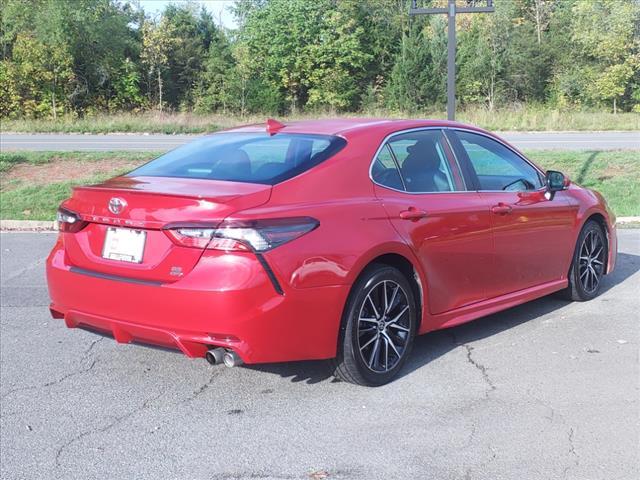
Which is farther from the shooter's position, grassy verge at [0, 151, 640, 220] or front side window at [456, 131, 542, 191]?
grassy verge at [0, 151, 640, 220]

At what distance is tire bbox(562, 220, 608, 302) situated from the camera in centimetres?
619

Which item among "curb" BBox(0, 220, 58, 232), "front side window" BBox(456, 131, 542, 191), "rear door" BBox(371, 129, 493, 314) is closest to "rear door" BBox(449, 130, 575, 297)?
"front side window" BBox(456, 131, 542, 191)

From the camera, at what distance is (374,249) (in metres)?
4.26

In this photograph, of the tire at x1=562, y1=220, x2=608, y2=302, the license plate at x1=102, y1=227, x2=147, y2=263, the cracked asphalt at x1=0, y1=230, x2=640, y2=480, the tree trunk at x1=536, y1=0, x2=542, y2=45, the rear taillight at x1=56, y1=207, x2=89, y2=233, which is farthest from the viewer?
the tree trunk at x1=536, y1=0, x2=542, y2=45

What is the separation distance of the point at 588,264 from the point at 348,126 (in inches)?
111

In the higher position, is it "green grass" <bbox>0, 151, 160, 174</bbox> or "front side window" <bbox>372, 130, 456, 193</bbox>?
"front side window" <bbox>372, 130, 456, 193</bbox>

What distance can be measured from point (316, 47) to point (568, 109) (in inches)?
620

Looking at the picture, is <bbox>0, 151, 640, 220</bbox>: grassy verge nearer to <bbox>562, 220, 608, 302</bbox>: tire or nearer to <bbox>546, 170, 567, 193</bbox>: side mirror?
<bbox>562, 220, 608, 302</bbox>: tire

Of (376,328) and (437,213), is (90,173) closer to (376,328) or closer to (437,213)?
(437,213)

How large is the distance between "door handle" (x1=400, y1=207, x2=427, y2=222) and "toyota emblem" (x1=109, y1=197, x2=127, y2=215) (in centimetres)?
168

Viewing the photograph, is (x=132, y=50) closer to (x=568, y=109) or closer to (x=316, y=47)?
(x=316, y=47)

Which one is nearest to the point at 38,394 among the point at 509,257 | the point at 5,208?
the point at 509,257

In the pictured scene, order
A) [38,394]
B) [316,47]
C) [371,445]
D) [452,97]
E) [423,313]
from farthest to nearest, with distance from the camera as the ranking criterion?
[316,47]
[452,97]
[423,313]
[38,394]
[371,445]

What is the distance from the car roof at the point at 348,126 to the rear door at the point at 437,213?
70 millimetres
